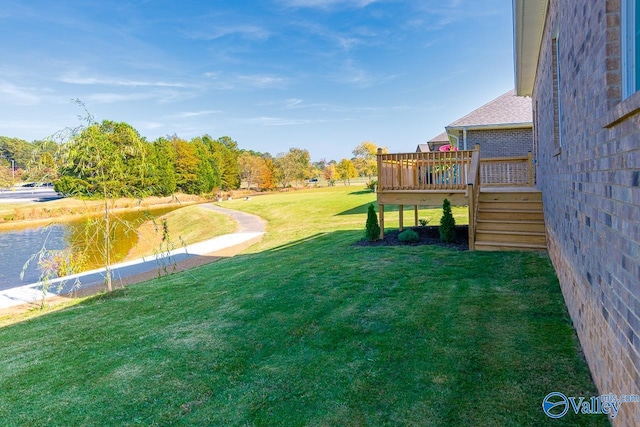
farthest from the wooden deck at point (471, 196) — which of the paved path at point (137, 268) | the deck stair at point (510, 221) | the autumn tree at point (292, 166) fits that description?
the autumn tree at point (292, 166)

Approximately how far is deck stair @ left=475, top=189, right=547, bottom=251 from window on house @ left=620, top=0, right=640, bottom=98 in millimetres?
5443

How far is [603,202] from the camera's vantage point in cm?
217

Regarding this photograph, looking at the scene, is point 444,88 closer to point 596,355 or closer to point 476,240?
point 476,240

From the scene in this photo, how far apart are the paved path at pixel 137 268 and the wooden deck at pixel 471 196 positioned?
5320mm

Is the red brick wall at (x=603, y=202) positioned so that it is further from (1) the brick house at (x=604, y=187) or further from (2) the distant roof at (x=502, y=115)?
(2) the distant roof at (x=502, y=115)

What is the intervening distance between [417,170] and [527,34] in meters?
3.56

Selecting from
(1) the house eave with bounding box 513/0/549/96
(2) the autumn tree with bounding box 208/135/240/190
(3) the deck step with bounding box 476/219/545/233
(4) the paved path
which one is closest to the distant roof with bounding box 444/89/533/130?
(1) the house eave with bounding box 513/0/549/96

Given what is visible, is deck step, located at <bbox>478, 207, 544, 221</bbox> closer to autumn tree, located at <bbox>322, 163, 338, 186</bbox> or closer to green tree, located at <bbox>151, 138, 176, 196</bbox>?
green tree, located at <bbox>151, 138, 176, 196</bbox>

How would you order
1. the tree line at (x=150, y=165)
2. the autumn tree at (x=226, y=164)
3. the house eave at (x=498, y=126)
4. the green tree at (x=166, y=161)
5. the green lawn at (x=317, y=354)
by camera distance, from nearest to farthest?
the green lawn at (x=317, y=354) < the tree line at (x=150, y=165) < the house eave at (x=498, y=126) < the green tree at (x=166, y=161) < the autumn tree at (x=226, y=164)

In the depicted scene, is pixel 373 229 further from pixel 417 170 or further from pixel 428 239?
pixel 417 170

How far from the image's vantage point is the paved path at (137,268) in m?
8.41

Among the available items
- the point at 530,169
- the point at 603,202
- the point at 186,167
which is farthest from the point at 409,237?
the point at 186,167

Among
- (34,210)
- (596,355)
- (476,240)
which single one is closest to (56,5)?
(34,210)

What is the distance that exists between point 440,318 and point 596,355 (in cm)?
168
